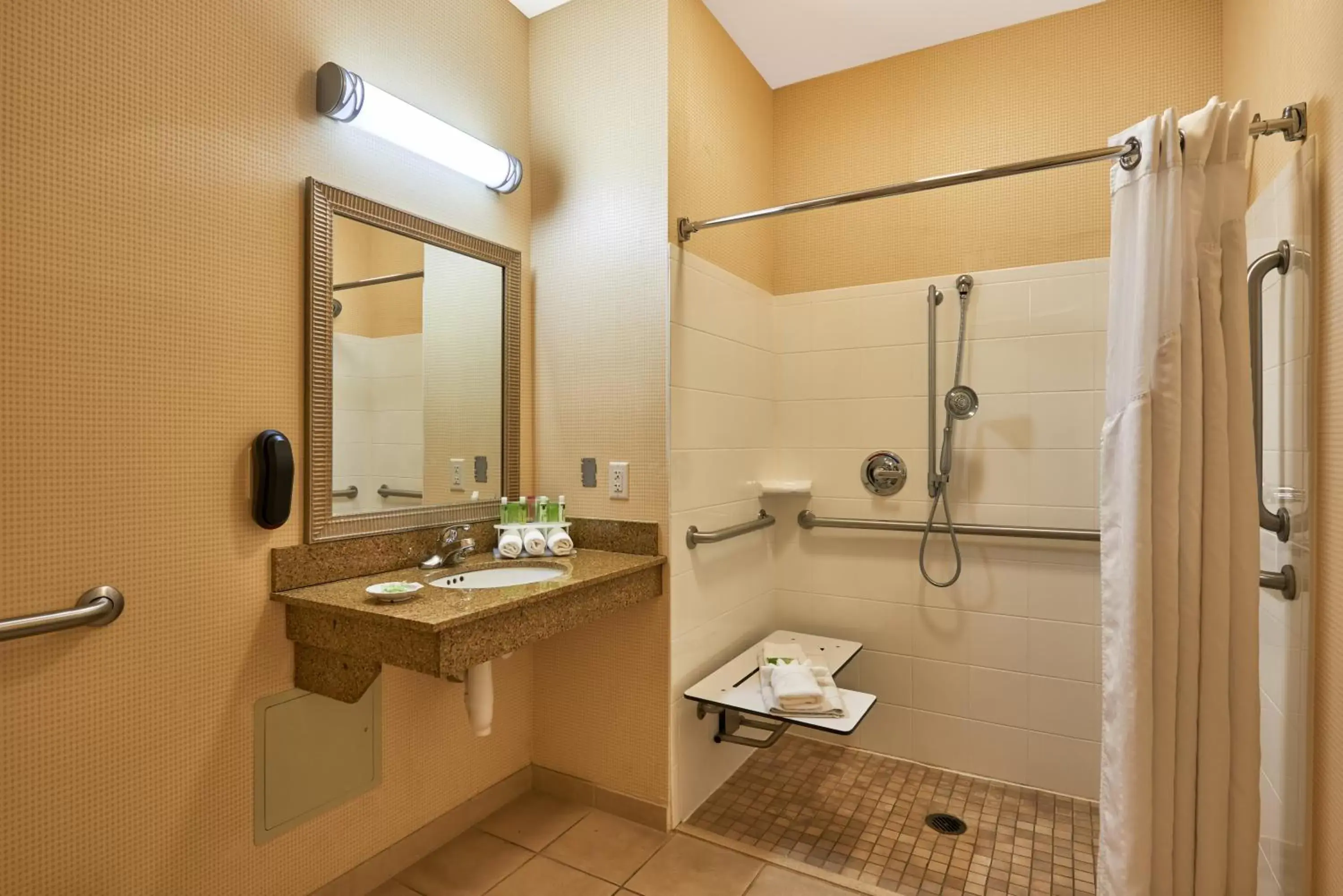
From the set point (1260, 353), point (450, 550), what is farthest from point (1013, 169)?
point (450, 550)

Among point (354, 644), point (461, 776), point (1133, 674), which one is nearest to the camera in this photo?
point (1133, 674)

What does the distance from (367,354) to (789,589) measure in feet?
5.94

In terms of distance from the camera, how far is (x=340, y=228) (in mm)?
1780

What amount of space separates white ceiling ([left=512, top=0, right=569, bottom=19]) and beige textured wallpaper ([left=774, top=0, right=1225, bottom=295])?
3.29ft

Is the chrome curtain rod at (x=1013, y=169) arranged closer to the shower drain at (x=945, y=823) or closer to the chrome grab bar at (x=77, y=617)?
the chrome grab bar at (x=77, y=617)

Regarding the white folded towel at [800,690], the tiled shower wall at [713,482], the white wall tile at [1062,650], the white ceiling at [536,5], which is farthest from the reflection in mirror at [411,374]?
the white wall tile at [1062,650]

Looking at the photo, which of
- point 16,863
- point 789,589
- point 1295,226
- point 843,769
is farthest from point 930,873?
point 16,863

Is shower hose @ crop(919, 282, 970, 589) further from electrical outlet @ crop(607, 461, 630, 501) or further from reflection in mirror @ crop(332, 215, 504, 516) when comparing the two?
reflection in mirror @ crop(332, 215, 504, 516)

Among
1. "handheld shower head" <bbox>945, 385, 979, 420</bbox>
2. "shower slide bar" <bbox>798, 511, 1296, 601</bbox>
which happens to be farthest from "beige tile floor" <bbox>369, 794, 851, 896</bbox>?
"handheld shower head" <bbox>945, 385, 979, 420</bbox>

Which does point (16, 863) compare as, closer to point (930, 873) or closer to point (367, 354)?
point (367, 354)

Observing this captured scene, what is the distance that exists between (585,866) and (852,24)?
2867 mm

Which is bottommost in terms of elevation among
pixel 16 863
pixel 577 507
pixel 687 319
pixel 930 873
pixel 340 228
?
pixel 930 873

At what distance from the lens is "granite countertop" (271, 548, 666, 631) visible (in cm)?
148

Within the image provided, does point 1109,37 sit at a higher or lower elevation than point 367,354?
higher
